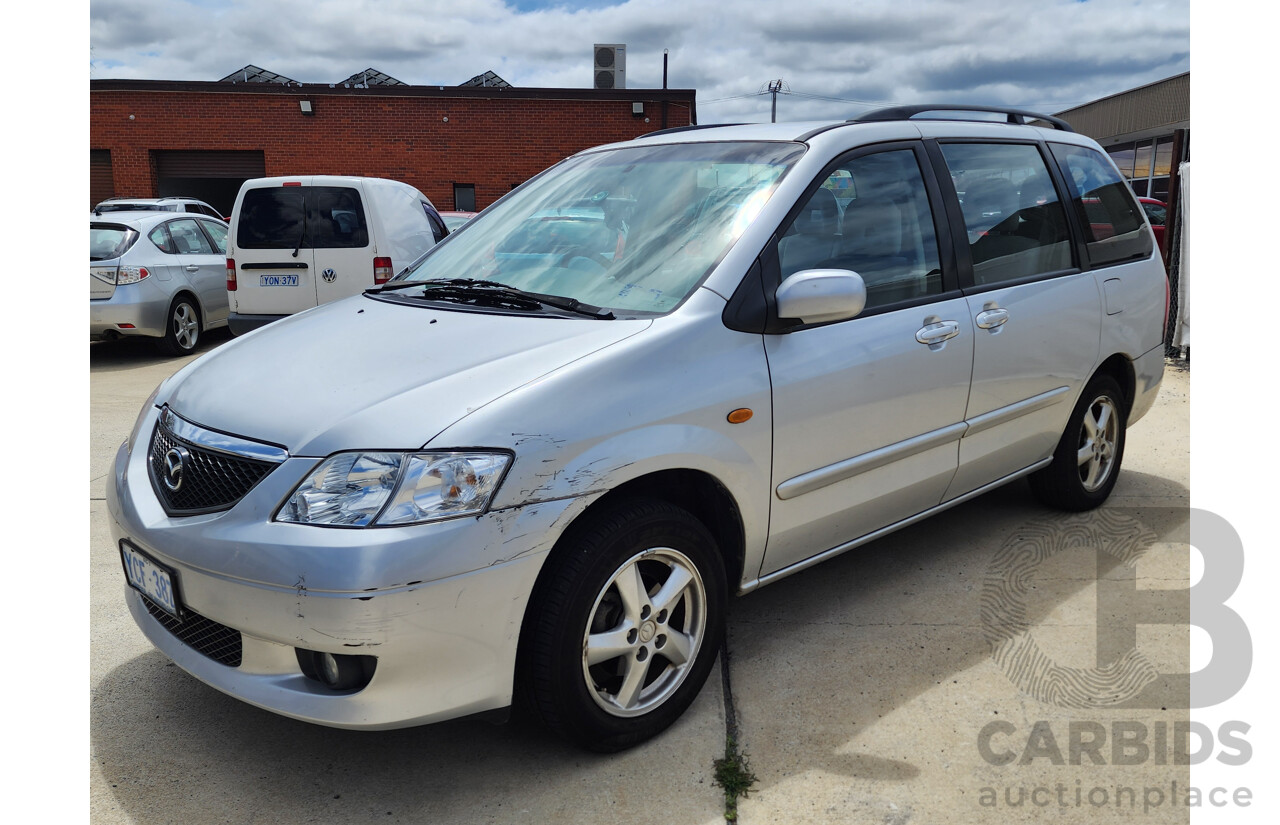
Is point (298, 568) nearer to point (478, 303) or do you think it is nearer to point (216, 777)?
point (216, 777)

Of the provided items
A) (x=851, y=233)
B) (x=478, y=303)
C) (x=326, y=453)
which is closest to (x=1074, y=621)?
(x=851, y=233)

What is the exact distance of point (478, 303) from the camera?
10.6ft

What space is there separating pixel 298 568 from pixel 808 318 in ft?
5.25

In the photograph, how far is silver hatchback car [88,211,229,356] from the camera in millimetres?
9828

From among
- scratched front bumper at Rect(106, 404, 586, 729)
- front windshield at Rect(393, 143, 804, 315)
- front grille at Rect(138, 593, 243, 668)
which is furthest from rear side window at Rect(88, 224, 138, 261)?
scratched front bumper at Rect(106, 404, 586, 729)

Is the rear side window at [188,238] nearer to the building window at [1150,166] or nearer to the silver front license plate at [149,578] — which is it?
the silver front license plate at [149,578]

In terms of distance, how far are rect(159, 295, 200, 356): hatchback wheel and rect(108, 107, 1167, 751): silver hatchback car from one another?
7679mm

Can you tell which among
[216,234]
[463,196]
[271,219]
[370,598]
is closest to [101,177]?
[463,196]

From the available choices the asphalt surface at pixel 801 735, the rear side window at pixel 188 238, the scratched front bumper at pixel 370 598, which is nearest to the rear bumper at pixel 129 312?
the rear side window at pixel 188 238

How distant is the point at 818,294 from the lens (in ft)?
9.53

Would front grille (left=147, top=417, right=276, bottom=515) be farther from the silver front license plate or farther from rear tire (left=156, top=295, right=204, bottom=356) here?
rear tire (left=156, top=295, right=204, bottom=356)

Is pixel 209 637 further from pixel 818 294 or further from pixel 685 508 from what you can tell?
pixel 818 294

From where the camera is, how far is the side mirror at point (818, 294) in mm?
2904

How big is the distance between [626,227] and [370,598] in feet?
5.35
